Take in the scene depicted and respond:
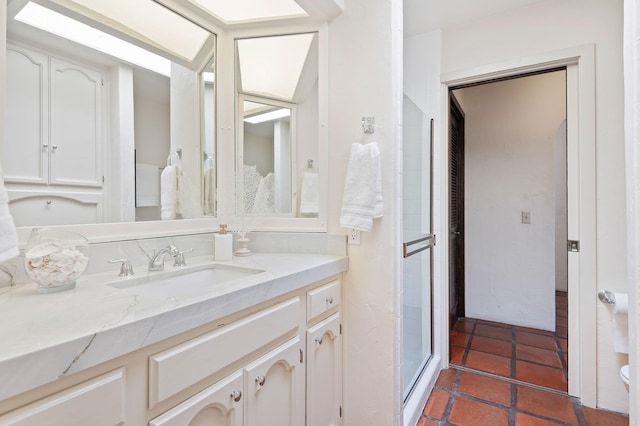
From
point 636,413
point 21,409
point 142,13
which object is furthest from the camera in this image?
point 142,13

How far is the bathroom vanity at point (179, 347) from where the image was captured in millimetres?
569

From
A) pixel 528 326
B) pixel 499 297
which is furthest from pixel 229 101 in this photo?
pixel 528 326

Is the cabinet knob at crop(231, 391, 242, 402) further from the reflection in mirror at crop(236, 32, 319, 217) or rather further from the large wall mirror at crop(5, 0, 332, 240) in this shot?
the reflection in mirror at crop(236, 32, 319, 217)

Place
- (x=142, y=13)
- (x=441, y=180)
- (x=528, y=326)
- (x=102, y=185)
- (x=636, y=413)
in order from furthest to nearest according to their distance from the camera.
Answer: (x=528, y=326)
(x=441, y=180)
(x=142, y=13)
(x=102, y=185)
(x=636, y=413)

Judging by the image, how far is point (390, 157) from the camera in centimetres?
144

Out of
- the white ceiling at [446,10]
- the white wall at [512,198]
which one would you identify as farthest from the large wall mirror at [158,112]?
the white wall at [512,198]

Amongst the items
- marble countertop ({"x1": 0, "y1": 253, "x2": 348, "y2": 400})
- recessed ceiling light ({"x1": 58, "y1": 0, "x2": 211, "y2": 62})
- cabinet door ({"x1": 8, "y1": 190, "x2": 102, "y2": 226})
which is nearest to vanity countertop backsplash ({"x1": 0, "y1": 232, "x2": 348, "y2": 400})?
marble countertop ({"x1": 0, "y1": 253, "x2": 348, "y2": 400})

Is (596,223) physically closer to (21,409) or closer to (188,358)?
(188,358)

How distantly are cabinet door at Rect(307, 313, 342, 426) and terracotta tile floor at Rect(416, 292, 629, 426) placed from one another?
0.63m

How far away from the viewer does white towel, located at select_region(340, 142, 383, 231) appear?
138 centimetres

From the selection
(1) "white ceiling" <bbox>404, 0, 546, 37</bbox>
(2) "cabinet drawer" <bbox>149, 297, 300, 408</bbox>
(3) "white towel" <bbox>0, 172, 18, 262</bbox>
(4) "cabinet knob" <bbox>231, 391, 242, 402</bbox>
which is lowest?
(4) "cabinet knob" <bbox>231, 391, 242, 402</bbox>

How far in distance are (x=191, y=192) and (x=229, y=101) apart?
0.56 m

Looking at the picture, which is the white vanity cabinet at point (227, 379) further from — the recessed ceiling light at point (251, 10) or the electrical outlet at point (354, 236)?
the recessed ceiling light at point (251, 10)

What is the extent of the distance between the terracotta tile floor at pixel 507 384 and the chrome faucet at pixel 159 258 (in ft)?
5.14
